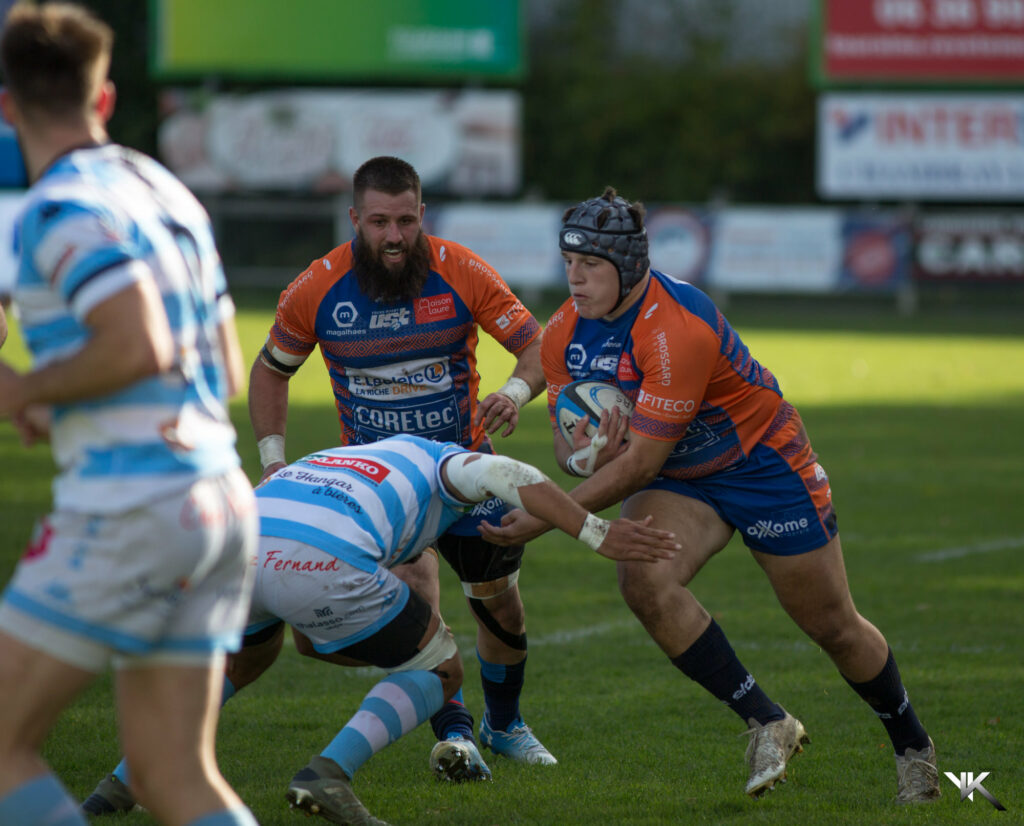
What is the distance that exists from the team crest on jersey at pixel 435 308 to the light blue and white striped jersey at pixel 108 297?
278cm

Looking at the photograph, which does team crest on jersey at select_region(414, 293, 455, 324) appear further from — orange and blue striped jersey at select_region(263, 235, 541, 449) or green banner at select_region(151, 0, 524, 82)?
green banner at select_region(151, 0, 524, 82)

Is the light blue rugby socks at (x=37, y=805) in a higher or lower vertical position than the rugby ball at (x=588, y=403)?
lower

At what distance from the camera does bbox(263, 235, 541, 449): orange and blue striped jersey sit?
19.0 ft

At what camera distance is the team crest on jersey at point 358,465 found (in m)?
4.50

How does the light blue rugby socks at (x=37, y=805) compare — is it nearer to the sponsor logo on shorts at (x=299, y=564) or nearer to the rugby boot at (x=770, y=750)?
the sponsor logo on shorts at (x=299, y=564)

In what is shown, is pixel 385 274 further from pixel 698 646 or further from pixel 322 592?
pixel 698 646

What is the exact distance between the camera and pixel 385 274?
226 inches

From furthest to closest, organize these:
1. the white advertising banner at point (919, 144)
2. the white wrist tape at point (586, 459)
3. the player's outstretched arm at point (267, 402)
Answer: the white advertising banner at point (919, 144) → the player's outstretched arm at point (267, 402) → the white wrist tape at point (586, 459)

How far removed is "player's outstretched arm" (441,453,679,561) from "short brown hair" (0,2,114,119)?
1695 millimetres

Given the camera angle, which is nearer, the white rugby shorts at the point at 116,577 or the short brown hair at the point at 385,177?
the white rugby shorts at the point at 116,577

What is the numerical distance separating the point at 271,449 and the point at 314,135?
29040 mm

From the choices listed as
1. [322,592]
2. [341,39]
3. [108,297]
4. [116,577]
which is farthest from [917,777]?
[341,39]

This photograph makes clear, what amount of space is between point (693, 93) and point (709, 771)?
3655 cm

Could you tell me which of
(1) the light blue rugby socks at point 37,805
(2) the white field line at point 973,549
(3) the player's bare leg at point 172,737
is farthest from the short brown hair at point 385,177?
(2) the white field line at point 973,549
